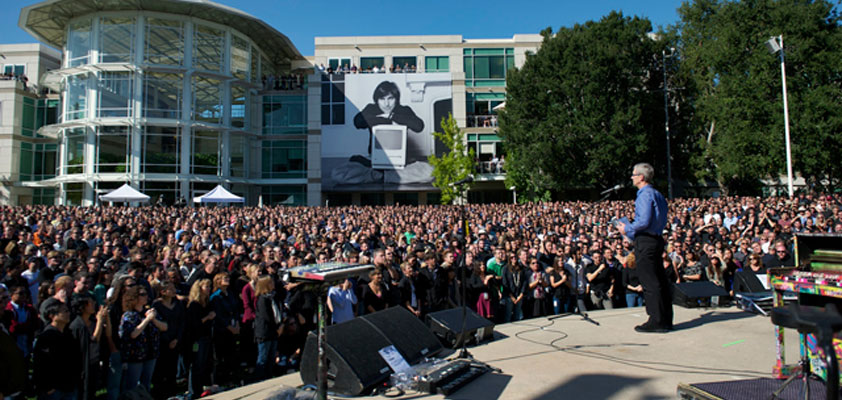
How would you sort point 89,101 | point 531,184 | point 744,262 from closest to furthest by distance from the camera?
point 744,262, point 89,101, point 531,184

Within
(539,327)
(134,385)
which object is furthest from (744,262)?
(134,385)

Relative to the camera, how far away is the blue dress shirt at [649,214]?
5270 millimetres

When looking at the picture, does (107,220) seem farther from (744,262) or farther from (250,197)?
(250,197)

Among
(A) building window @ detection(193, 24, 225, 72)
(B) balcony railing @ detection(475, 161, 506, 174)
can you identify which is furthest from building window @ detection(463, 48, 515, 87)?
(A) building window @ detection(193, 24, 225, 72)

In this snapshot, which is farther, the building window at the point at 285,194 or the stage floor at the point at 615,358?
the building window at the point at 285,194

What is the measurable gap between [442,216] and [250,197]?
81.6 ft

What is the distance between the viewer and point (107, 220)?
669 inches

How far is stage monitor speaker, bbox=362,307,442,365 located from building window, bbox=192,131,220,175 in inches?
1302

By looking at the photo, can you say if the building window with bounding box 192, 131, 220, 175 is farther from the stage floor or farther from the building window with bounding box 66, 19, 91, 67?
the stage floor

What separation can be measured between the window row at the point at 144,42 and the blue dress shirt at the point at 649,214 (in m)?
35.5

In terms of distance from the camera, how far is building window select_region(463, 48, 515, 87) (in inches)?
1671

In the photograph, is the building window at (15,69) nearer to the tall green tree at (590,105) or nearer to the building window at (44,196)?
the building window at (44,196)

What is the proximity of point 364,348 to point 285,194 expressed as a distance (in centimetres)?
3763

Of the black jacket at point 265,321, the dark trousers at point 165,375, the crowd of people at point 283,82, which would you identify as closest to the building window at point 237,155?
the crowd of people at point 283,82
